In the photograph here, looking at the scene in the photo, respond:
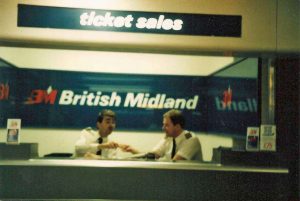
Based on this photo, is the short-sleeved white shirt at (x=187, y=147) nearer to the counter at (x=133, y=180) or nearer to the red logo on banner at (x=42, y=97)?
the counter at (x=133, y=180)

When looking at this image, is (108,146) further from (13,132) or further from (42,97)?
(42,97)

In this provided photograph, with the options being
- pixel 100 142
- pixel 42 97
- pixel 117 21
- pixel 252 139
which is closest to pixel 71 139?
pixel 42 97

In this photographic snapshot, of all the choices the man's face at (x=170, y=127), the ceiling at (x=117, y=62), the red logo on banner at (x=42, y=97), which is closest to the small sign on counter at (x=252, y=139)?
the man's face at (x=170, y=127)

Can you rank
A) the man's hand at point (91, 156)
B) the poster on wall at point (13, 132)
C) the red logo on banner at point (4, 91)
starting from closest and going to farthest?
the poster on wall at point (13, 132) < the man's hand at point (91, 156) < the red logo on banner at point (4, 91)

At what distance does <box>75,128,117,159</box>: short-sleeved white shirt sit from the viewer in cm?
607

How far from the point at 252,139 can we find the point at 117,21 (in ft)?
6.47

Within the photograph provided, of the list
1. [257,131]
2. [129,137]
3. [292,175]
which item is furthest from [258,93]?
[129,137]

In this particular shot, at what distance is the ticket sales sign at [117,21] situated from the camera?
206 inches

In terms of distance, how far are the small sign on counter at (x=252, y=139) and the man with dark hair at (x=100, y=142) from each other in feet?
5.14

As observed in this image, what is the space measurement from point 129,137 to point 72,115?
103cm

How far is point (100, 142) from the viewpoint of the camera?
248 inches

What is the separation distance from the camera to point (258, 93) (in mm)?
5551

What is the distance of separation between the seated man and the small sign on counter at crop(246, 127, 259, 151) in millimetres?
728

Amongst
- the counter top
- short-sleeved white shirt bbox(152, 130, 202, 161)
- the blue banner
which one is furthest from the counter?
the blue banner
